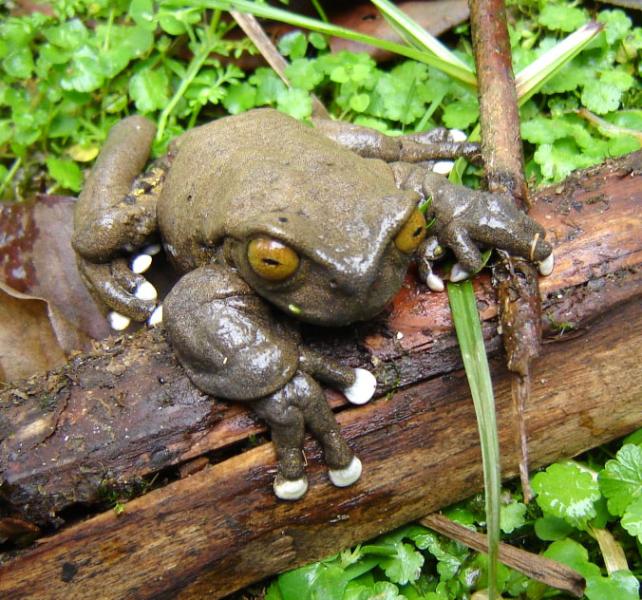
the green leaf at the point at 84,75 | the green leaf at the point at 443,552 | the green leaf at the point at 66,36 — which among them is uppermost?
the green leaf at the point at 66,36

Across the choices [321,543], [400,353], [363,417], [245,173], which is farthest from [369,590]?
[245,173]

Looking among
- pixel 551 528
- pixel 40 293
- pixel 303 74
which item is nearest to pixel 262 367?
pixel 551 528

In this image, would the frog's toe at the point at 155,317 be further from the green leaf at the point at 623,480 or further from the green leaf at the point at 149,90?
the green leaf at the point at 623,480

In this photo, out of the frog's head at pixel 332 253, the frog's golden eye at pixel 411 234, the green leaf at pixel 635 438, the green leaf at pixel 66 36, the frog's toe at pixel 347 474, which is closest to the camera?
the frog's head at pixel 332 253

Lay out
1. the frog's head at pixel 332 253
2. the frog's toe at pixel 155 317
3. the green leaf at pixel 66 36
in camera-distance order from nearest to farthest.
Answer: the frog's head at pixel 332 253 < the frog's toe at pixel 155 317 < the green leaf at pixel 66 36

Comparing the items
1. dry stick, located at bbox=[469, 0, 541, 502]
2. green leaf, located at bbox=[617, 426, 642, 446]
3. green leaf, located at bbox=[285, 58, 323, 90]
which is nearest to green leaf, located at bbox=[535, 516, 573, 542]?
dry stick, located at bbox=[469, 0, 541, 502]

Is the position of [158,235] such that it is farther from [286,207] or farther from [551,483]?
[551,483]

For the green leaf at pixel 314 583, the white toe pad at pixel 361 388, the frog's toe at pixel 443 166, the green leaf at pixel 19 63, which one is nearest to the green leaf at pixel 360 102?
the frog's toe at pixel 443 166

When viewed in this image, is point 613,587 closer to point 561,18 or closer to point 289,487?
point 289,487
